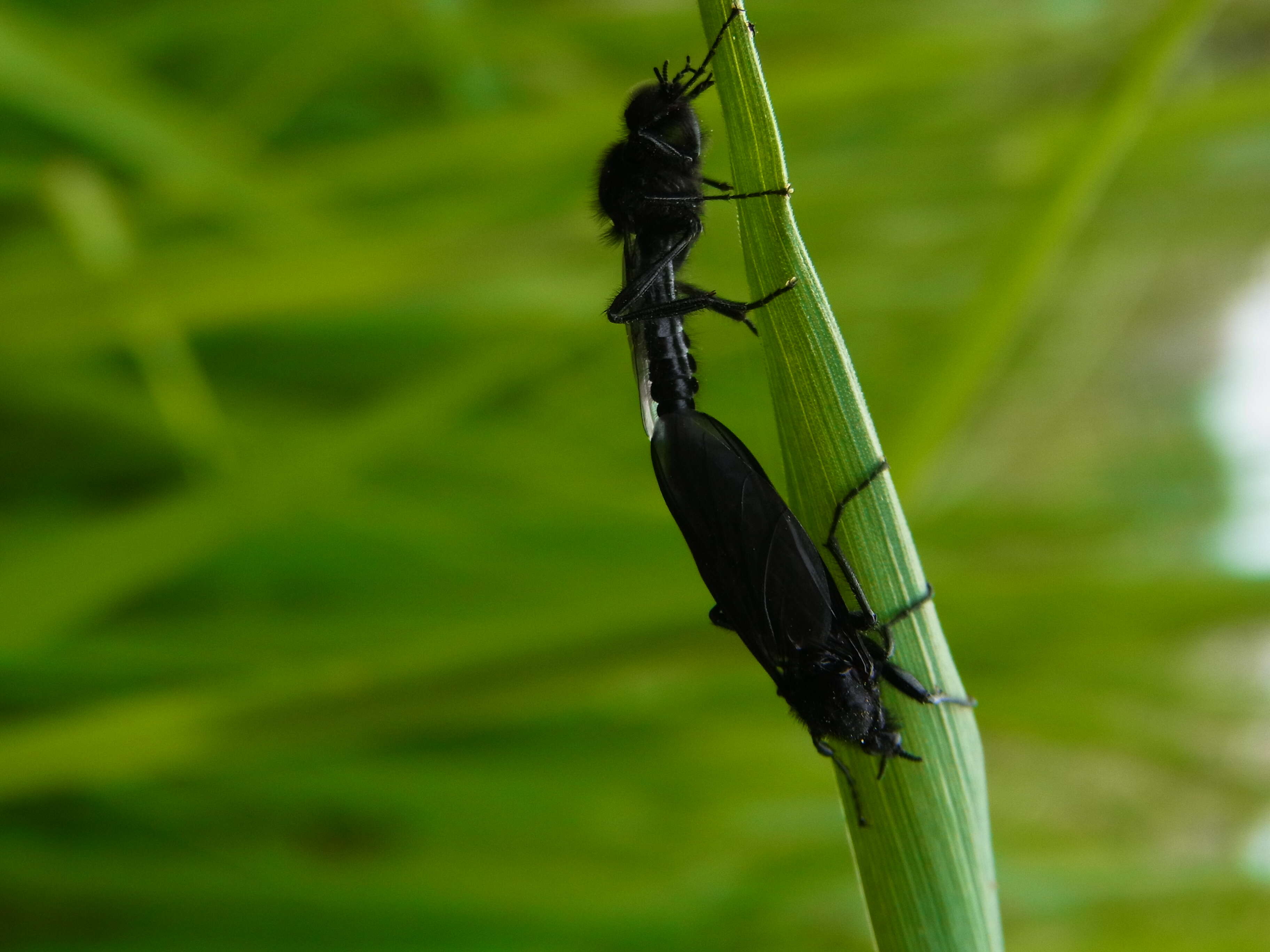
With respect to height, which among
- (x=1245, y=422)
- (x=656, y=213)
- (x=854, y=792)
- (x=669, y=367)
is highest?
(x=1245, y=422)

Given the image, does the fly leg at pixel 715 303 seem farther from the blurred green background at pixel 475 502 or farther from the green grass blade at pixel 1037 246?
the green grass blade at pixel 1037 246

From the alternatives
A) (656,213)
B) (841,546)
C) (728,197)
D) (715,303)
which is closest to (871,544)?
(841,546)

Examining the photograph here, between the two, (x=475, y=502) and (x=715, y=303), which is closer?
(x=715, y=303)

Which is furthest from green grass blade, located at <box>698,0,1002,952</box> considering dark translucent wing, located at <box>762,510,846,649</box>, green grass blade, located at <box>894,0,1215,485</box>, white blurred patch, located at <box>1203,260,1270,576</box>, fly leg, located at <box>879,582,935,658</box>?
white blurred patch, located at <box>1203,260,1270,576</box>

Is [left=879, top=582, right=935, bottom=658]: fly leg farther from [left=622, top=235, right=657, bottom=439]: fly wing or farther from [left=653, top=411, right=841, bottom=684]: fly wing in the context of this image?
[left=622, top=235, right=657, bottom=439]: fly wing

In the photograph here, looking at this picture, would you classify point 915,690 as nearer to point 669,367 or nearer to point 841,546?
point 841,546

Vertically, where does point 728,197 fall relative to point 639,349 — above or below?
below
